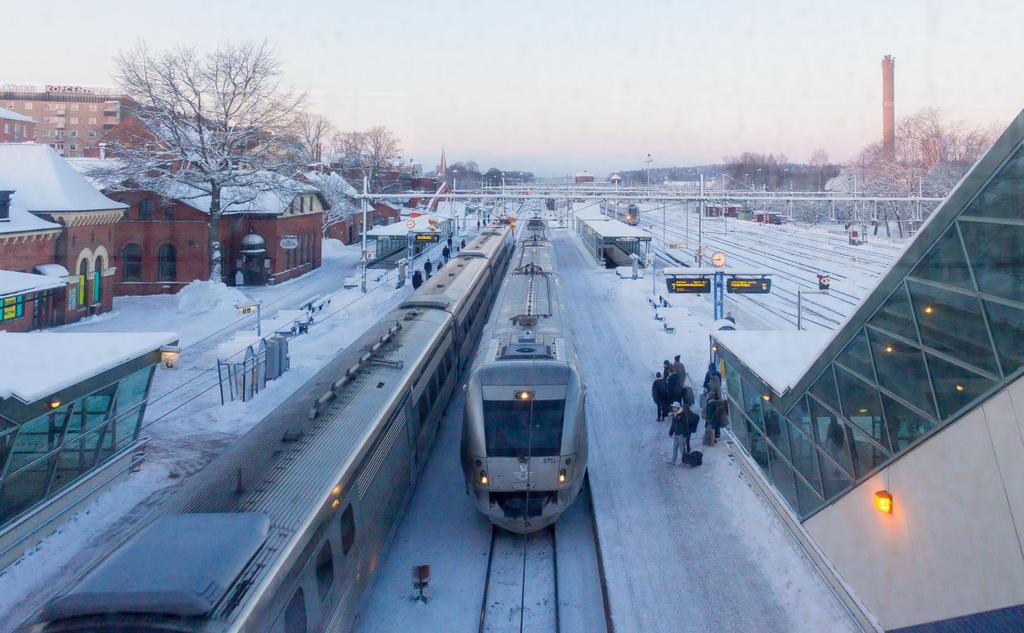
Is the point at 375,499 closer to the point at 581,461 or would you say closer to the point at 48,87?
the point at 581,461

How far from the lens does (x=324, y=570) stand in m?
6.62

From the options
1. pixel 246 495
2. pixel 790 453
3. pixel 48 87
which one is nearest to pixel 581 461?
pixel 790 453

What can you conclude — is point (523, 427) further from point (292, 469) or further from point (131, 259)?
point (131, 259)

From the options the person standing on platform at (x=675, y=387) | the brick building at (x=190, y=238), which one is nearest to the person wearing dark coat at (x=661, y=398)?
the person standing on platform at (x=675, y=387)

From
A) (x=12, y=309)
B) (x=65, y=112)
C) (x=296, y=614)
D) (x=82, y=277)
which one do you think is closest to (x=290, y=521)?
(x=296, y=614)

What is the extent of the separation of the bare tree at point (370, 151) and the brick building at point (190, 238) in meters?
37.6

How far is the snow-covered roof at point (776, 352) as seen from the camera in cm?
1006

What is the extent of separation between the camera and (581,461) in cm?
962

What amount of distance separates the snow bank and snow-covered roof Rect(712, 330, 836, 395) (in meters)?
20.0

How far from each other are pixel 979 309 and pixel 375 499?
5944 mm

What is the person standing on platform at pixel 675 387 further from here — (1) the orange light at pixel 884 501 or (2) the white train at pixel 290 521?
(1) the orange light at pixel 884 501

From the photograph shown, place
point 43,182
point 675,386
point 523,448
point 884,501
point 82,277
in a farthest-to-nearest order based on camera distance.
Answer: point 82,277 → point 43,182 → point 675,386 → point 523,448 → point 884,501

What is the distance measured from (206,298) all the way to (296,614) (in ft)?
79.2

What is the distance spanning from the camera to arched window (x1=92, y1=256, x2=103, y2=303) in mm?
26344
